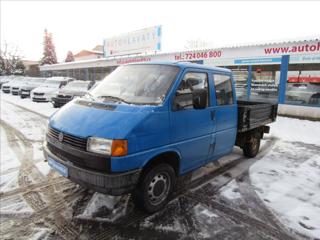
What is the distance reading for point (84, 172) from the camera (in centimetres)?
305

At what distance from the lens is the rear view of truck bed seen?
5.11m

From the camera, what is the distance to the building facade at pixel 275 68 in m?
11.8

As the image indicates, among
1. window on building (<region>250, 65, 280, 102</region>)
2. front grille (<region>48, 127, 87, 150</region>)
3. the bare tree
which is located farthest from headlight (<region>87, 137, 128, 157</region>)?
the bare tree

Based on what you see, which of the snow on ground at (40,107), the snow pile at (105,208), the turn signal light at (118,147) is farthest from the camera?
the snow on ground at (40,107)

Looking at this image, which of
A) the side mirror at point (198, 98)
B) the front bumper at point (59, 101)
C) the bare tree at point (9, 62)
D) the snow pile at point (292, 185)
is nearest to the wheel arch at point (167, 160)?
the side mirror at point (198, 98)

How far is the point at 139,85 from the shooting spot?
376 cm

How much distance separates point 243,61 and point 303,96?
3.74 metres

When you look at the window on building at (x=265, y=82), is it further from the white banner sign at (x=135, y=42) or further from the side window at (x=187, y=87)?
the white banner sign at (x=135, y=42)

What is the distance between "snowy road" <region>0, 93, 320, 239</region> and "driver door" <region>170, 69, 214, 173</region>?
0.69 meters

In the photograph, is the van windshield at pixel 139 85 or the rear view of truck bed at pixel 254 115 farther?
the rear view of truck bed at pixel 254 115

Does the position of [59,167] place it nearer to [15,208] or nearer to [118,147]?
[15,208]

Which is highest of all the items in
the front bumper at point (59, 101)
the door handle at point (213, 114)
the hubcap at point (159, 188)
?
the door handle at point (213, 114)

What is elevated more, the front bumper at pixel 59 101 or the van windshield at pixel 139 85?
the van windshield at pixel 139 85

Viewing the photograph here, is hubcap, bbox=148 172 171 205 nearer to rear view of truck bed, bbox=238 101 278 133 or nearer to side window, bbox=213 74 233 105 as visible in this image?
side window, bbox=213 74 233 105
